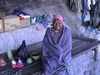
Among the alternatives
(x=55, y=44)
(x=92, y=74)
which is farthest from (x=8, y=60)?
(x=92, y=74)

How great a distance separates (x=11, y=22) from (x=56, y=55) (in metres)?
0.89

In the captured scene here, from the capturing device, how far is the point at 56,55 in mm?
2102

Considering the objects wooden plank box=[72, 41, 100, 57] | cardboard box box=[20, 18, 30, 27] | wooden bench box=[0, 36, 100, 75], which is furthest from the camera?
cardboard box box=[20, 18, 30, 27]

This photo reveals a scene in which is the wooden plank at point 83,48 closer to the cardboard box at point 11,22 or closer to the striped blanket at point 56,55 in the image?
the striped blanket at point 56,55

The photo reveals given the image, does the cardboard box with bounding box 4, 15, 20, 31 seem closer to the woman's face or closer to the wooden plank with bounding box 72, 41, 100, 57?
the woman's face

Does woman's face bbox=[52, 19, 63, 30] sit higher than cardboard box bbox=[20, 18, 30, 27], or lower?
higher

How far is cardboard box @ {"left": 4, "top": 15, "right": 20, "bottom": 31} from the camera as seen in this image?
101 inches

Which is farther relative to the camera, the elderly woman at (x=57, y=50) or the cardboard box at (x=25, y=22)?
the cardboard box at (x=25, y=22)

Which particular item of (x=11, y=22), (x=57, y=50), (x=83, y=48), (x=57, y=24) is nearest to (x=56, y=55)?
(x=57, y=50)

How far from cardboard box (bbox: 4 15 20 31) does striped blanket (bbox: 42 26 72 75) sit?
26.8 inches

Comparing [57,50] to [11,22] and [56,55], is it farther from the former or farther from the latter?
[11,22]

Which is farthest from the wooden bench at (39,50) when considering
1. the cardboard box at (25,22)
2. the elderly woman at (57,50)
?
the cardboard box at (25,22)

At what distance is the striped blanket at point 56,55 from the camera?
2.07 m

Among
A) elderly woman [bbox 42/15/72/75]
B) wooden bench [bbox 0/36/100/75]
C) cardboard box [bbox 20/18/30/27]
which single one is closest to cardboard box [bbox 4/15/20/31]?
cardboard box [bbox 20/18/30/27]
